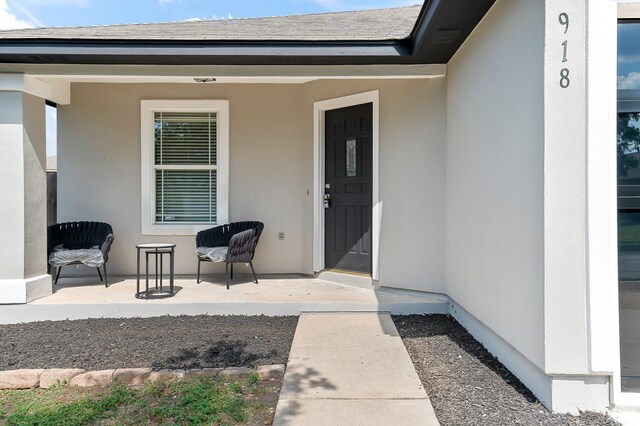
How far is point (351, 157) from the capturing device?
5219 mm

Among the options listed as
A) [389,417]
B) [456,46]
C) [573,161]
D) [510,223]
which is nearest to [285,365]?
[389,417]

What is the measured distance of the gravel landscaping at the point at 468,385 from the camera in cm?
225

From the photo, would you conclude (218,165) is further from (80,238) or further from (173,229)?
(80,238)

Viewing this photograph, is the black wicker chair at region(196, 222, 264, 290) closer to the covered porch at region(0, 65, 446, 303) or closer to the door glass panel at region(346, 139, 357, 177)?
the covered porch at region(0, 65, 446, 303)

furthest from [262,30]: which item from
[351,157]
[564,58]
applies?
[564,58]

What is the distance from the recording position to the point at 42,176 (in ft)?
14.8

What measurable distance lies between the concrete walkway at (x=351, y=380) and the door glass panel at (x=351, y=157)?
2.09 m

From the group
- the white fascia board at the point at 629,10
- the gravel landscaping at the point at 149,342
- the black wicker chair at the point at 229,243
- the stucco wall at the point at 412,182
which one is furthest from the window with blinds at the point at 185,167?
the white fascia board at the point at 629,10

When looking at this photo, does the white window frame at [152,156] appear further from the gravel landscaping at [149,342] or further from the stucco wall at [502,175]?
the stucco wall at [502,175]

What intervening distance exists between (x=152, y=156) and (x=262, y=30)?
2514 mm

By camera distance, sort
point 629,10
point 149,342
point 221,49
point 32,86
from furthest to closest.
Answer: point 32,86 → point 221,49 → point 149,342 → point 629,10

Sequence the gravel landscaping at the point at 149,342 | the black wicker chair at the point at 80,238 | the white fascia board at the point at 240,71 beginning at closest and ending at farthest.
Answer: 1. the gravel landscaping at the point at 149,342
2. the white fascia board at the point at 240,71
3. the black wicker chair at the point at 80,238

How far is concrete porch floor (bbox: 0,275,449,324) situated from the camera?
414 cm

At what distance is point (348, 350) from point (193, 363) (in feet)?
3.93
